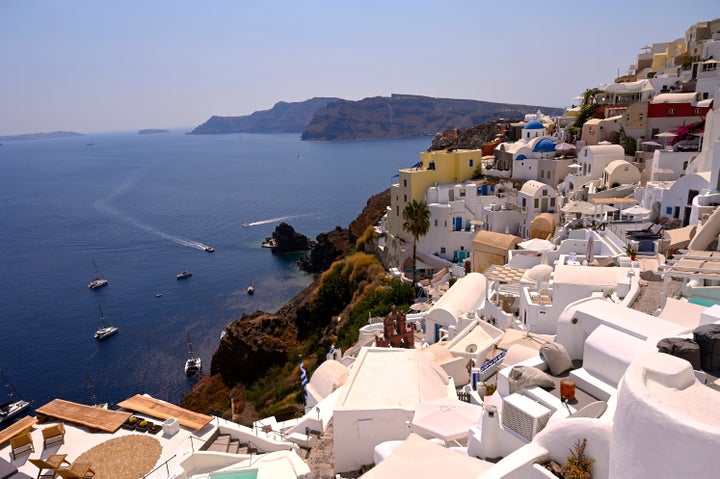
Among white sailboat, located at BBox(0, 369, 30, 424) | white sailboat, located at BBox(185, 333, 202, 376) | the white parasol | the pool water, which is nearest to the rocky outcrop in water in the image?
white sailboat, located at BBox(185, 333, 202, 376)

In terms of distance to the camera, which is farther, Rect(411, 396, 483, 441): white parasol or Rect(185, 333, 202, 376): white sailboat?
Rect(185, 333, 202, 376): white sailboat

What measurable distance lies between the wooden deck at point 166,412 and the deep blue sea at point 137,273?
32.9 meters

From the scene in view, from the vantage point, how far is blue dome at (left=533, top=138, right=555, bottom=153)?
158ft

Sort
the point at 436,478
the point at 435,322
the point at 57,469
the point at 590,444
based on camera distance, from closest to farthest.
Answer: the point at 590,444 < the point at 436,478 < the point at 57,469 < the point at 435,322

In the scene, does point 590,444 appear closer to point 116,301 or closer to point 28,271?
point 116,301

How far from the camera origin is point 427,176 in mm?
45281

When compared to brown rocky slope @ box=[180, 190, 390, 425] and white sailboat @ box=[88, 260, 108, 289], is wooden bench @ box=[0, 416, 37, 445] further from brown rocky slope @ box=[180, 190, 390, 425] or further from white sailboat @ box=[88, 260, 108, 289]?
white sailboat @ box=[88, 260, 108, 289]

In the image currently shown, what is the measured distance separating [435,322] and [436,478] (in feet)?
55.8

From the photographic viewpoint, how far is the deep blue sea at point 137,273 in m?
50.1

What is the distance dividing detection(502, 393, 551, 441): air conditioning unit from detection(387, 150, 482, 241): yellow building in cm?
3529

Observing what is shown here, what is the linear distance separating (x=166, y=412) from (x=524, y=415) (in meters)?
11.7

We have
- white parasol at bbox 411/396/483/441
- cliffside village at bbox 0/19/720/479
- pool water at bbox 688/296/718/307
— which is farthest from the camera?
pool water at bbox 688/296/718/307

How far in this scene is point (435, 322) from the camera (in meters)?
26.8

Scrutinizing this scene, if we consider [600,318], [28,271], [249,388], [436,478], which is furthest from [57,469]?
[28,271]
